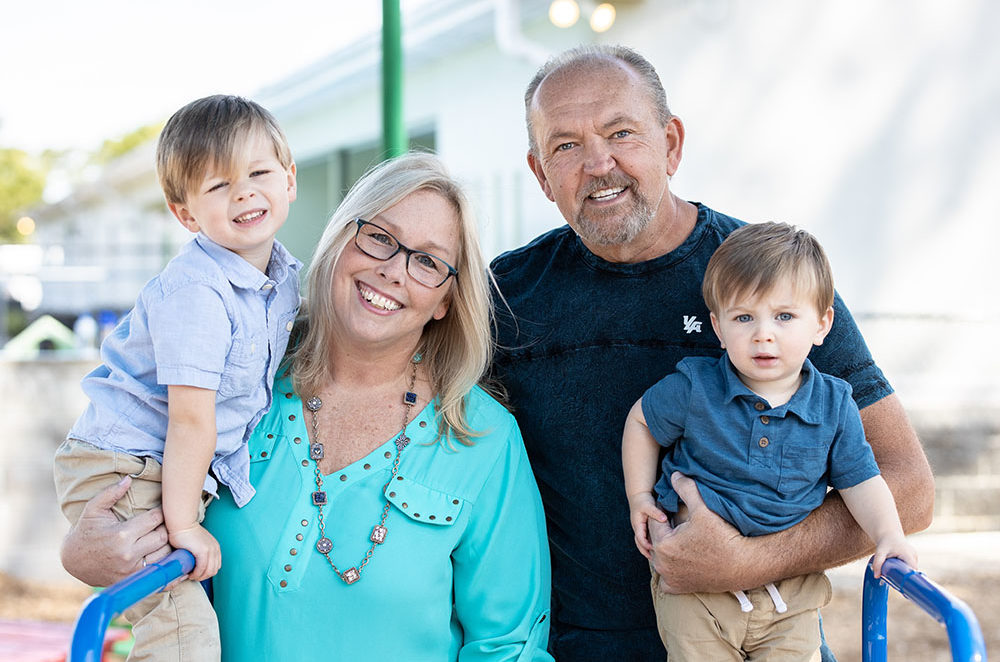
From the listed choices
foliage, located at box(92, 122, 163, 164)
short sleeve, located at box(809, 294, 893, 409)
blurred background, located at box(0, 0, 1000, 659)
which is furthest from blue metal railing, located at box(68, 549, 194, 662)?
foliage, located at box(92, 122, 163, 164)

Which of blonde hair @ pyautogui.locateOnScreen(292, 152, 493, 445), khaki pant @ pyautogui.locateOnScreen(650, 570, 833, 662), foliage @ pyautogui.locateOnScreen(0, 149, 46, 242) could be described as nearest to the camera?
khaki pant @ pyautogui.locateOnScreen(650, 570, 833, 662)

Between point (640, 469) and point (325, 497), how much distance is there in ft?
2.35

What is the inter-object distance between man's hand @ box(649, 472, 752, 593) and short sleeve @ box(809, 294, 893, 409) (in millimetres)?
451

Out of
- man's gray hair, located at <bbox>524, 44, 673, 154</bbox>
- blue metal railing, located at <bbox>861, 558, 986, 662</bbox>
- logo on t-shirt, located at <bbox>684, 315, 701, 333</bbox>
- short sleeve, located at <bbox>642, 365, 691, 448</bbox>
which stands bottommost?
blue metal railing, located at <bbox>861, 558, 986, 662</bbox>

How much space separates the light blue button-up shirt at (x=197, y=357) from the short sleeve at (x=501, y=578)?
20.9 inches

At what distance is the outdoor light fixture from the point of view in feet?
21.9

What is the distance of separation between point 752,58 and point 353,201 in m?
5.78

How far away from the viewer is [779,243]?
208 centimetres

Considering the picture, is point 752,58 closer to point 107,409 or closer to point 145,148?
point 107,409

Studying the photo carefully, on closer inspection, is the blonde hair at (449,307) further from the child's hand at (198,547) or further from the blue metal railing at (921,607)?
the blue metal railing at (921,607)

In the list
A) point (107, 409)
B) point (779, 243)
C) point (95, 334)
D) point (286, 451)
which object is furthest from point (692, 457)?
point (95, 334)

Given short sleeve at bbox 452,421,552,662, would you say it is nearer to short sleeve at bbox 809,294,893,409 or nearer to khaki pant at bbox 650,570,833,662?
khaki pant at bbox 650,570,833,662

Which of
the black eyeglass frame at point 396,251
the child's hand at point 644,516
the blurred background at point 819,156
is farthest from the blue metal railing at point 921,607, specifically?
the blurred background at point 819,156

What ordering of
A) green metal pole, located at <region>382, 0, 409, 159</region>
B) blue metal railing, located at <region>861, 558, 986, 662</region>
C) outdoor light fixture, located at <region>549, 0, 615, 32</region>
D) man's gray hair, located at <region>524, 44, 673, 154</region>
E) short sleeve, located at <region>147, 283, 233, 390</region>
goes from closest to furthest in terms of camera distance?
blue metal railing, located at <region>861, 558, 986, 662</region>
short sleeve, located at <region>147, 283, 233, 390</region>
man's gray hair, located at <region>524, 44, 673, 154</region>
green metal pole, located at <region>382, 0, 409, 159</region>
outdoor light fixture, located at <region>549, 0, 615, 32</region>
